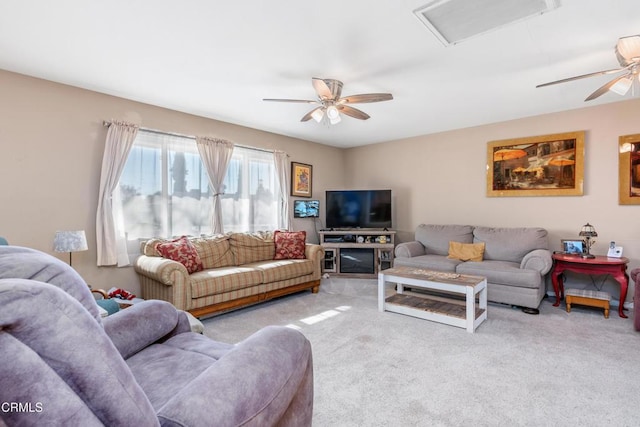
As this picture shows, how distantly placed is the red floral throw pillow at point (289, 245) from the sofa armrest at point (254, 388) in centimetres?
335

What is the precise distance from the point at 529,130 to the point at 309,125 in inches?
125

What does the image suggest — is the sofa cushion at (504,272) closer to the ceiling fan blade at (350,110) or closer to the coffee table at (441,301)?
the coffee table at (441,301)

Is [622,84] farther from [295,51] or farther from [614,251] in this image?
[295,51]

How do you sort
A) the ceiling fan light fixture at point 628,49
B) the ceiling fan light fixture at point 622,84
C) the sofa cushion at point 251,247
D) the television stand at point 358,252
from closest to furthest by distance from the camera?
the ceiling fan light fixture at point 628,49 → the ceiling fan light fixture at point 622,84 → the sofa cushion at point 251,247 → the television stand at point 358,252

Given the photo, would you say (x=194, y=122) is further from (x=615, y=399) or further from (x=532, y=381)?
(x=615, y=399)

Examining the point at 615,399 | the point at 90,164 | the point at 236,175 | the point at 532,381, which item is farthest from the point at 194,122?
the point at 615,399

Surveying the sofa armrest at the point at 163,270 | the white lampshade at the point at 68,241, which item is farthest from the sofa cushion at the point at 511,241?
the white lampshade at the point at 68,241

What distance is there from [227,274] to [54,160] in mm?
2099

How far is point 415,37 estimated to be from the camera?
2434mm

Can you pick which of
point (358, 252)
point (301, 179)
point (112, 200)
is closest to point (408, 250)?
point (358, 252)

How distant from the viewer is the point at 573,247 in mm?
3934

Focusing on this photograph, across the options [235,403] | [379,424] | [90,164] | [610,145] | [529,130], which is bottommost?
[379,424]

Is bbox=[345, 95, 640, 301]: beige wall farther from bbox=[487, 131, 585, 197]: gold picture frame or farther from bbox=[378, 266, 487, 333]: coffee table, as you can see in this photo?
bbox=[378, 266, 487, 333]: coffee table

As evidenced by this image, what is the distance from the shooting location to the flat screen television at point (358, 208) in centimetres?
566
